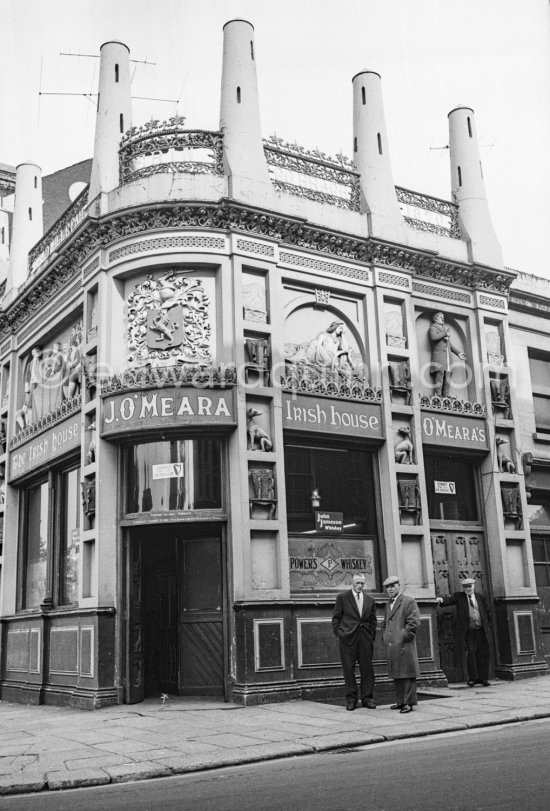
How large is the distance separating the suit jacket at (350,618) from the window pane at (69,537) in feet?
18.7

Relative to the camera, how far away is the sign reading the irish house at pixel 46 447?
56.1ft

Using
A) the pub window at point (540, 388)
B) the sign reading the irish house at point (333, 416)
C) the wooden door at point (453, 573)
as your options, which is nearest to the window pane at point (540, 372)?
the pub window at point (540, 388)

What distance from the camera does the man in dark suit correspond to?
1336 centimetres

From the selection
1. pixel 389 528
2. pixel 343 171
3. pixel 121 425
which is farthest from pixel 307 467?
pixel 343 171

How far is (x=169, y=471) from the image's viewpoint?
50.4 ft

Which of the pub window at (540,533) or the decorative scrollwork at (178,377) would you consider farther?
the pub window at (540,533)

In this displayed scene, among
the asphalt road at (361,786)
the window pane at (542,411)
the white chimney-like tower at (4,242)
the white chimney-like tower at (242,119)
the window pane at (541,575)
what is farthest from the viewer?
the white chimney-like tower at (4,242)

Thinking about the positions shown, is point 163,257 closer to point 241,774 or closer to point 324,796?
point 241,774

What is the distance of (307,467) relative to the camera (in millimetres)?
16375

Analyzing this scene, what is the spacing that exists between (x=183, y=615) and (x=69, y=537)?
11.4 ft

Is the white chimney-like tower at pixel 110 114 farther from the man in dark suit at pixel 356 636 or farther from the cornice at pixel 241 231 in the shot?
the man in dark suit at pixel 356 636

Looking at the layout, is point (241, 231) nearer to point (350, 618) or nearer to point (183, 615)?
point (183, 615)

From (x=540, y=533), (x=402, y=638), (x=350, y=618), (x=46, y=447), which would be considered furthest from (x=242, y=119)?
(x=540, y=533)

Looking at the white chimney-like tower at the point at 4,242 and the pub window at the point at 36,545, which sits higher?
the white chimney-like tower at the point at 4,242
